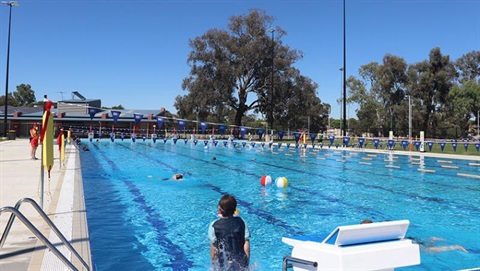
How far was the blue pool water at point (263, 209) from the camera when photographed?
5.59 m

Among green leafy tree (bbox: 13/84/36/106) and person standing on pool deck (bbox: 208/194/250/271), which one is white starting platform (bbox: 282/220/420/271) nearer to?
person standing on pool deck (bbox: 208/194/250/271)

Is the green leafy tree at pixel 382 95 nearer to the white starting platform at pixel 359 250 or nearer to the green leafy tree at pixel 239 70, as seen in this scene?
the green leafy tree at pixel 239 70

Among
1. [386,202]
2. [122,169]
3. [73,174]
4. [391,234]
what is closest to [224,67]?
[122,169]

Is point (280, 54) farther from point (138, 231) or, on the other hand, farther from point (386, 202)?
point (138, 231)

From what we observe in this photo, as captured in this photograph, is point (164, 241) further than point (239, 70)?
No

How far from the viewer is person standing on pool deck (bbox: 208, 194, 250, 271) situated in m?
3.77

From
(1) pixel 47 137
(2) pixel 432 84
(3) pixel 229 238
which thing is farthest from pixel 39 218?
(2) pixel 432 84

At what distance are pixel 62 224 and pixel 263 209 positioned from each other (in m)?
4.19

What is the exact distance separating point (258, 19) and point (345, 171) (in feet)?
125

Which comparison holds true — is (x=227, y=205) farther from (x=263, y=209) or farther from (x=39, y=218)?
(x=263, y=209)

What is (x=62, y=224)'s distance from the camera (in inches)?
239

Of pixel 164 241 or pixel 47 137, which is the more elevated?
pixel 47 137

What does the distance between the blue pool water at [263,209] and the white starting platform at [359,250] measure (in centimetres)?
237

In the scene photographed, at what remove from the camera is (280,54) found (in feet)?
167
